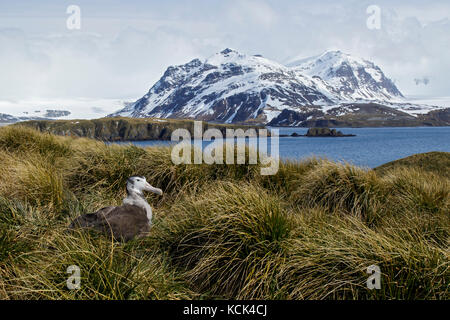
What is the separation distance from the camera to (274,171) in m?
9.31

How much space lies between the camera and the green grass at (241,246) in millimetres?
3752

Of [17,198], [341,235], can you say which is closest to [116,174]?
[17,198]

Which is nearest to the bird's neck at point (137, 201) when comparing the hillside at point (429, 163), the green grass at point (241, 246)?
the green grass at point (241, 246)

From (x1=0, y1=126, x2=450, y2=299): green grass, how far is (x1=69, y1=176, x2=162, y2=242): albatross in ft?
0.59

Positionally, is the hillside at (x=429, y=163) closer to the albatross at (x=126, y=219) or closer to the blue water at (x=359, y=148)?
the blue water at (x=359, y=148)

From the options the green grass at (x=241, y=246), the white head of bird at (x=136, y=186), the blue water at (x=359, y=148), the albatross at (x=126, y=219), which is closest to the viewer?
the green grass at (x=241, y=246)

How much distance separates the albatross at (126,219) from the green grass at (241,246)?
0.59 ft

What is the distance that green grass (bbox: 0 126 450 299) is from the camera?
3752mm

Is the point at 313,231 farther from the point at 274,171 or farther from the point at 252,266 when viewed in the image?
the point at 274,171

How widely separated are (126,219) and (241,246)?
1875 millimetres

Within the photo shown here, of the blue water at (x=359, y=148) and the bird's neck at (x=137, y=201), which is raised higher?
the bird's neck at (x=137, y=201)

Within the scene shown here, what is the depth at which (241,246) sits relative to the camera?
4691mm

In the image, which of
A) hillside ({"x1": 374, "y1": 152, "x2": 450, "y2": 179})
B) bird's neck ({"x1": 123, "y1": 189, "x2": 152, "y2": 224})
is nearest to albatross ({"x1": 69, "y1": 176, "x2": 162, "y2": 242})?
bird's neck ({"x1": 123, "y1": 189, "x2": 152, "y2": 224})
